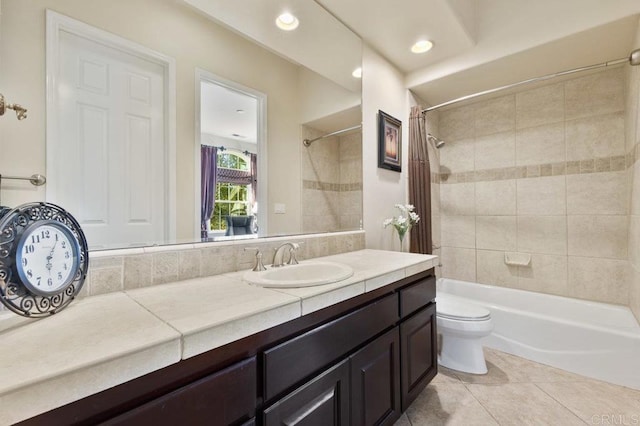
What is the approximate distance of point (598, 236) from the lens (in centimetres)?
229

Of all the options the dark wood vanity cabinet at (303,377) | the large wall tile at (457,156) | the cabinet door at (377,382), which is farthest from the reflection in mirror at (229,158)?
the large wall tile at (457,156)

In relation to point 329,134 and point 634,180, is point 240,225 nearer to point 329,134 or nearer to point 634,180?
point 329,134

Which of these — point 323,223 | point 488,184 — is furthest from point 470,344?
point 488,184

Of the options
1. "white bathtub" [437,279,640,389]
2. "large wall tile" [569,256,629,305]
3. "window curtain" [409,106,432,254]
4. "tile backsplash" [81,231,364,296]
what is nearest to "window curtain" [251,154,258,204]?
"tile backsplash" [81,231,364,296]

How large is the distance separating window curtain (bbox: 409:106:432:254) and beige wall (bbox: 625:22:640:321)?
1.28 meters

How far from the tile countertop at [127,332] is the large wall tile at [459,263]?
2342 millimetres

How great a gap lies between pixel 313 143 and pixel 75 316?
1.38 metres

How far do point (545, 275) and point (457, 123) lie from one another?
1.70m

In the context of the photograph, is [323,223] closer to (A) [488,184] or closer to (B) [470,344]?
(B) [470,344]

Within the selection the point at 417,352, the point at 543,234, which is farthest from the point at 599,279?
the point at 417,352

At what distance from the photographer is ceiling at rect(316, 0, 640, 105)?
5.68 ft

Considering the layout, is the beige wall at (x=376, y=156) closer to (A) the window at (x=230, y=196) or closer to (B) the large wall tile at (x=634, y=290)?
(A) the window at (x=230, y=196)

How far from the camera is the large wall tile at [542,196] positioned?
2.46m

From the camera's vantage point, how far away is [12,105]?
80 cm
